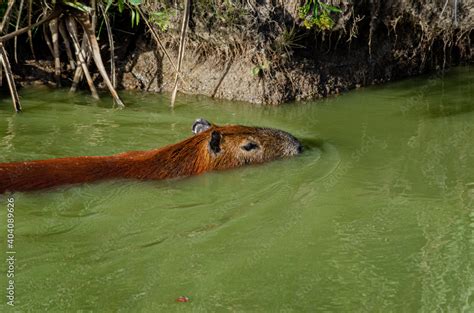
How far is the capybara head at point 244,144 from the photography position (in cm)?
650

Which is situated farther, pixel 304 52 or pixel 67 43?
pixel 304 52

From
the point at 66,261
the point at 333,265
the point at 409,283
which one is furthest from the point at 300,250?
the point at 66,261

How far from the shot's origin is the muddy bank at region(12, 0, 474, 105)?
26.9 feet

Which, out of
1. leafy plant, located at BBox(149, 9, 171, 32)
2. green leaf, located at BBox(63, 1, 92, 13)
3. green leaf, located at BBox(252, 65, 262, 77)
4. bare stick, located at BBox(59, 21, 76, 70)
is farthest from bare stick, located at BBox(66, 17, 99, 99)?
green leaf, located at BBox(252, 65, 262, 77)

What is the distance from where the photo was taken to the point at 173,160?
6.23m

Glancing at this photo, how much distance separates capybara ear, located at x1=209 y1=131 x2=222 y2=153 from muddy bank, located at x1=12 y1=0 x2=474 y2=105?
1904 millimetres

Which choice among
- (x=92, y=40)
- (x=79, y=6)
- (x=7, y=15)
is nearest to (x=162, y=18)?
(x=92, y=40)

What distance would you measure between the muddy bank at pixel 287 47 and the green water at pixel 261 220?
1.79 feet

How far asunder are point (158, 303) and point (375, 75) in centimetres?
541

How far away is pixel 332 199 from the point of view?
573cm

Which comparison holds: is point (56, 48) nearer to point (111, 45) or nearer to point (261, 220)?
point (111, 45)

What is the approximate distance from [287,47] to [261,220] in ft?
11.1

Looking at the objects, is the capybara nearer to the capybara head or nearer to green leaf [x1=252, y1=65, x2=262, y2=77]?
the capybara head

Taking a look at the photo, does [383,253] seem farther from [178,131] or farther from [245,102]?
[245,102]
